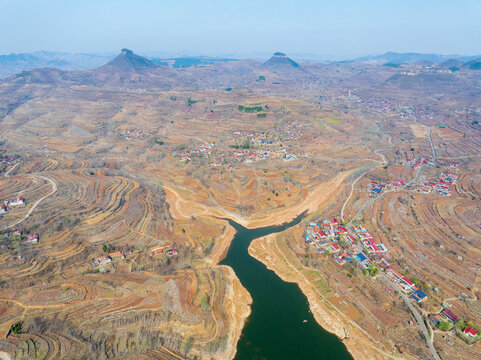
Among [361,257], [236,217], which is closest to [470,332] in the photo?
[361,257]

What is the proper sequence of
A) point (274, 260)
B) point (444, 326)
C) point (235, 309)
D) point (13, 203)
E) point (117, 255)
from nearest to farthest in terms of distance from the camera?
point (444, 326) < point (235, 309) < point (117, 255) < point (274, 260) < point (13, 203)

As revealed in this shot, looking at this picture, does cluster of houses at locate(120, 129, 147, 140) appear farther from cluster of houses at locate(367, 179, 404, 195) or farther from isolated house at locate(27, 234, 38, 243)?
cluster of houses at locate(367, 179, 404, 195)

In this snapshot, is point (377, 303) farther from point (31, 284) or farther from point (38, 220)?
point (38, 220)

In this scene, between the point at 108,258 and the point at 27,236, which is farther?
the point at 27,236

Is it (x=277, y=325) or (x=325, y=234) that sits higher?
(x=325, y=234)

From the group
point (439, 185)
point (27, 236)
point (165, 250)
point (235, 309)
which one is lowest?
point (235, 309)

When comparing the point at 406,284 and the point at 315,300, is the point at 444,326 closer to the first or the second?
the point at 406,284

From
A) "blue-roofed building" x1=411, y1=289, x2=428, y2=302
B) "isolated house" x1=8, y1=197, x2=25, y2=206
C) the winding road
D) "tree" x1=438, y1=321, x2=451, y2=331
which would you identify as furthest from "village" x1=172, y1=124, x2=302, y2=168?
"tree" x1=438, y1=321, x2=451, y2=331

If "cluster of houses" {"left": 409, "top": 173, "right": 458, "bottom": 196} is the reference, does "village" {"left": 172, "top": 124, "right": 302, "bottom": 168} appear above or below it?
above
